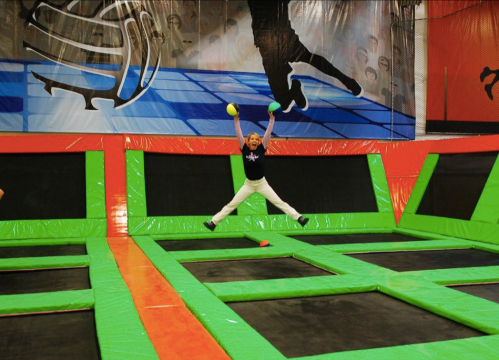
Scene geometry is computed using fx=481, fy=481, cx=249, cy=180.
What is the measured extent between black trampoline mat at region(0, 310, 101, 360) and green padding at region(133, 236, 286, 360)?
1.77 ft

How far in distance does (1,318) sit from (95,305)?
0.46 meters

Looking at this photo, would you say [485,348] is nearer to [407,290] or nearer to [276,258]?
[407,290]

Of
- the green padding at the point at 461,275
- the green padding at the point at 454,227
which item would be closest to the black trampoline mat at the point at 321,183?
the green padding at the point at 454,227

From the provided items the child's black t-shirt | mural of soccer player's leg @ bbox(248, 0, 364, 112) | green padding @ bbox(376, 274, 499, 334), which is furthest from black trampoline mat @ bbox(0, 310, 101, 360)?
mural of soccer player's leg @ bbox(248, 0, 364, 112)

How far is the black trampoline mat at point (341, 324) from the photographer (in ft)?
7.11

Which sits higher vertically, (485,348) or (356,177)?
(356,177)

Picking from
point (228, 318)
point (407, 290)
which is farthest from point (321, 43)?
point (228, 318)

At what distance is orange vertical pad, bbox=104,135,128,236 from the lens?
5457 mm

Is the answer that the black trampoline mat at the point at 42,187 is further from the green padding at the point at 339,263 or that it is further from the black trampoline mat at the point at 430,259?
the black trampoline mat at the point at 430,259

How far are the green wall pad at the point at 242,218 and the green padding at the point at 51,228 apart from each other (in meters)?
0.38

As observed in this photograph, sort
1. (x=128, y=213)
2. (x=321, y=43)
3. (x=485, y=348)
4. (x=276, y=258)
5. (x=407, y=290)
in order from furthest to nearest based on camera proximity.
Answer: (x=321, y=43)
(x=128, y=213)
(x=276, y=258)
(x=407, y=290)
(x=485, y=348)

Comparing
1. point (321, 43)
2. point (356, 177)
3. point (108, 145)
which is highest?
point (321, 43)

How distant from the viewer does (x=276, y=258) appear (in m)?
4.27

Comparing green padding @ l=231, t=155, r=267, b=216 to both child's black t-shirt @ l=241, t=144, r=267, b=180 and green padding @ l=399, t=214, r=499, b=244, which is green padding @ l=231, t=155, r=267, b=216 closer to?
child's black t-shirt @ l=241, t=144, r=267, b=180
